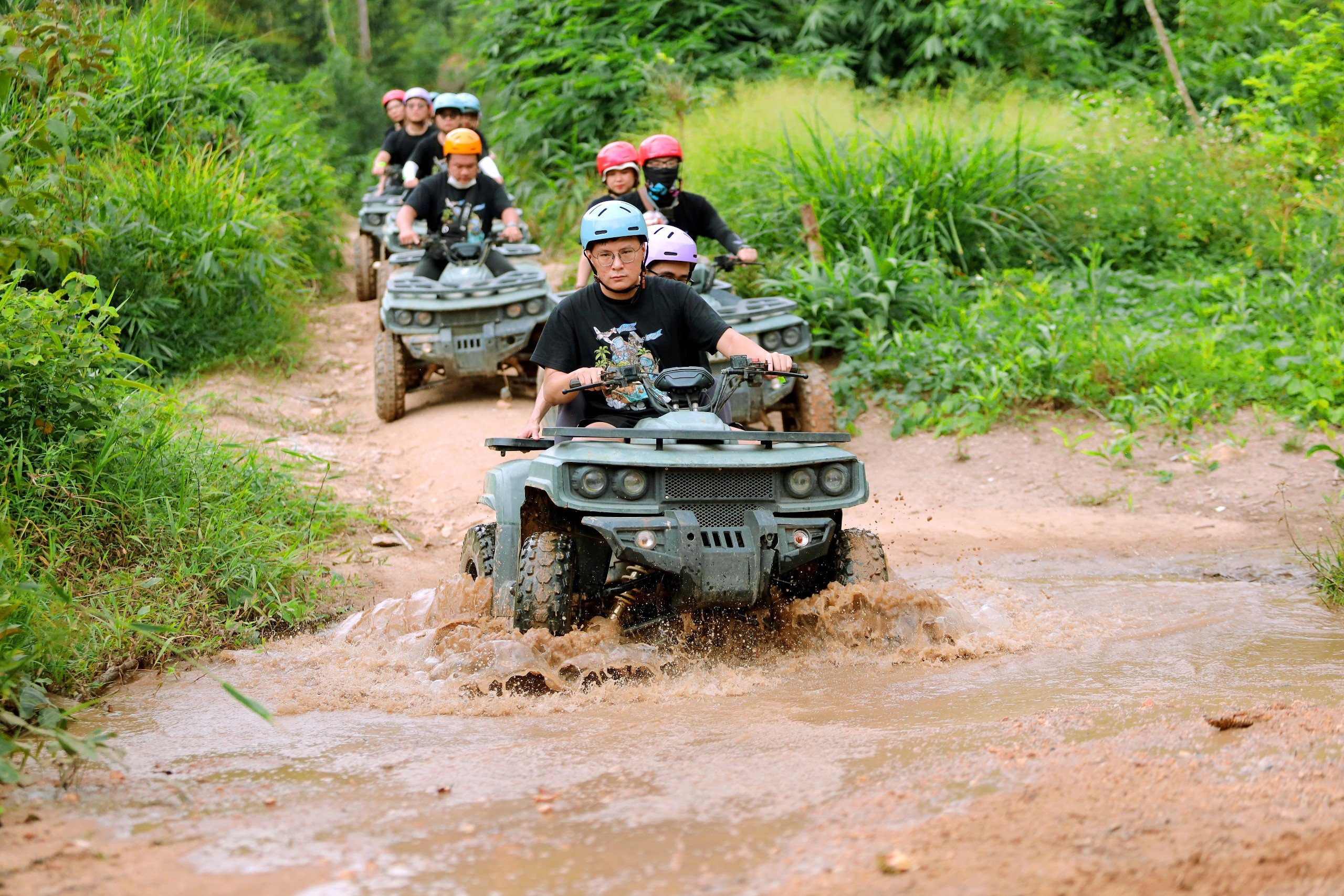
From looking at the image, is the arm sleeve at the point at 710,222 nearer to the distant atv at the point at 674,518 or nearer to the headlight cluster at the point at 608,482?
the distant atv at the point at 674,518

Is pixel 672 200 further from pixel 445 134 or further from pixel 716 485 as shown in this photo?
pixel 716 485

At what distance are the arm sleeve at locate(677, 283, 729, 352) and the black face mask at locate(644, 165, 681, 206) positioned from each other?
349cm

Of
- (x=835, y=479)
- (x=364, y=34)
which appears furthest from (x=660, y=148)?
(x=364, y=34)

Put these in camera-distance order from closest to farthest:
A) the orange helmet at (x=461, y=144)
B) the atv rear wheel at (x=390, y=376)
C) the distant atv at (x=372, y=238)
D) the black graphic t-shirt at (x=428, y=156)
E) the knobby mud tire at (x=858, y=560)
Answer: the knobby mud tire at (x=858, y=560), the atv rear wheel at (x=390, y=376), the orange helmet at (x=461, y=144), the black graphic t-shirt at (x=428, y=156), the distant atv at (x=372, y=238)

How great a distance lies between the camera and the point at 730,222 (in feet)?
37.7

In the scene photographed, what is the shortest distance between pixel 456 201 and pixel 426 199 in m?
0.23

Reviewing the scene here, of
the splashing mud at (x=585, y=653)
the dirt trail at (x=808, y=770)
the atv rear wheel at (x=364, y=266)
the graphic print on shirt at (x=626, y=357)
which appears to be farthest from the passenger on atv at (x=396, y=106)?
the splashing mud at (x=585, y=653)

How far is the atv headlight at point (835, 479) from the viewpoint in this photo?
473cm

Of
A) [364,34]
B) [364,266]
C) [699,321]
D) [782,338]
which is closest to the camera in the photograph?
[699,321]

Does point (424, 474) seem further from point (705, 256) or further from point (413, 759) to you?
point (413, 759)

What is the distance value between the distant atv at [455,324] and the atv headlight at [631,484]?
5205mm

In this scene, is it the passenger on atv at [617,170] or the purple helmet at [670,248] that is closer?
the purple helmet at [670,248]

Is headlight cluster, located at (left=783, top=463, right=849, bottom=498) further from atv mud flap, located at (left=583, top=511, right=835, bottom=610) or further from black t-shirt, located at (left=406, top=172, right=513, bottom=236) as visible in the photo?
black t-shirt, located at (left=406, top=172, right=513, bottom=236)

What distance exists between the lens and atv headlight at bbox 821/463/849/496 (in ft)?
15.5
